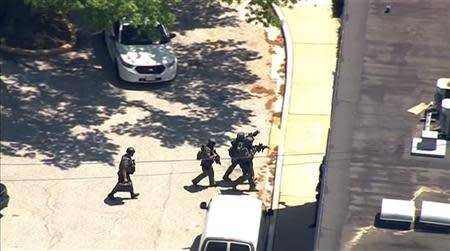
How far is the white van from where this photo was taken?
2409 centimetres

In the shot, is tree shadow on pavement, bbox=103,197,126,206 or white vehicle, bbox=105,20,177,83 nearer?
tree shadow on pavement, bbox=103,197,126,206

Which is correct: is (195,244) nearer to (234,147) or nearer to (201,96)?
(234,147)

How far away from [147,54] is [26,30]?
4439 mm

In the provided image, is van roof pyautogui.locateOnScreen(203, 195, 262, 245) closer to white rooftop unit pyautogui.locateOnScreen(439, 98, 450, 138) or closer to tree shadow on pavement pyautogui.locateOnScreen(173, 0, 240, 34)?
white rooftop unit pyautogui.locateOnScreen(439, 98, 450, 138)

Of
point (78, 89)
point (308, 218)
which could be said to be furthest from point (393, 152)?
point (78, 89)

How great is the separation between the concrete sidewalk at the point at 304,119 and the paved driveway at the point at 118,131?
799 mm

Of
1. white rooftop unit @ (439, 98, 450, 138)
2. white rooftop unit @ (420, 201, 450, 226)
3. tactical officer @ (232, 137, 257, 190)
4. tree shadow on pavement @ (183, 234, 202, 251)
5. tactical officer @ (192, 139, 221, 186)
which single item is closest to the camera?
white rooftop unit @ (420, 201, 450, 226)

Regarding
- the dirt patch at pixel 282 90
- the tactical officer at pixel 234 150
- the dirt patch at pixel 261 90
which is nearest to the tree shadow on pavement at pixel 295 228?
the tactical officer at pixel 234 150

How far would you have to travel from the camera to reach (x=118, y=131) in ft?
104

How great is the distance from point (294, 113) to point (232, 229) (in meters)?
8.90

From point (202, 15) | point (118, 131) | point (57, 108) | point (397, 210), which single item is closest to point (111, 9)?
point (118, 131)

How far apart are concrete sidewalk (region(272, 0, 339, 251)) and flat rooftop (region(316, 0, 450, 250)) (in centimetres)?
469

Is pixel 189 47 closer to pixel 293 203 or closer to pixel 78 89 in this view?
pixel 78 89

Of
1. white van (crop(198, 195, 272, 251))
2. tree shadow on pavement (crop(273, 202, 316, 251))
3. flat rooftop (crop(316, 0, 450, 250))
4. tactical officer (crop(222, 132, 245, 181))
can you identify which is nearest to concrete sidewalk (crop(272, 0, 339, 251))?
tree shadow on pavement (crop(273, 202, 316, 251))
